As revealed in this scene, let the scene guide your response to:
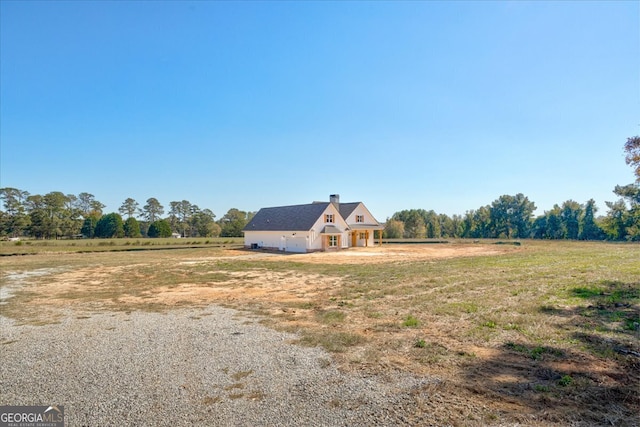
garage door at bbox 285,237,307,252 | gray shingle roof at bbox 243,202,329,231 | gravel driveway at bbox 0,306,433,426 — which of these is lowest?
gravel driveway at bbox 0,306,433,426

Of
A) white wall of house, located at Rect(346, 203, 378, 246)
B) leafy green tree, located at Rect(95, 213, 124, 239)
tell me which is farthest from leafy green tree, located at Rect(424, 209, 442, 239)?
leafy green tree, located at Rect(95, 213, 124, 239)

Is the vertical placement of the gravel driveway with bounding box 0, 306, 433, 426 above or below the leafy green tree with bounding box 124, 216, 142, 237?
below

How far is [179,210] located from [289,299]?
77023 millimetres

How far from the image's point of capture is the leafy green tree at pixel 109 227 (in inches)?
2256

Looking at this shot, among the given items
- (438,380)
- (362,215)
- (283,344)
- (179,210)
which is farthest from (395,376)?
(179,210)

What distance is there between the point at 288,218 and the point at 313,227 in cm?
478

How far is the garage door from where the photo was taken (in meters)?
30.4

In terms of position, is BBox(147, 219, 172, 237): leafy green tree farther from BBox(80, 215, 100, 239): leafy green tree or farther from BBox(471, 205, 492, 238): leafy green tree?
BBox(471, 205, 492, 238): leafy green tree

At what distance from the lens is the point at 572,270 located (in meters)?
13.9

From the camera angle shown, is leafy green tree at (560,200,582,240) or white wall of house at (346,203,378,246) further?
leafy green tree at (560,200,582,240)

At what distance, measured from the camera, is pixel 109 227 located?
57.2m

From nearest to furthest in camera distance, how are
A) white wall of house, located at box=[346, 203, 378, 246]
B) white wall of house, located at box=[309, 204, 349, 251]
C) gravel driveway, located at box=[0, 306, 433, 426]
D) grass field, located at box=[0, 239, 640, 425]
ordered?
gravel driveway, located at box=[0, 306, 433, 426], grass field, located at box=[0, 239, 640, 425], white wall of house, located at box=[309, 204, 349, 251], white wall of house, located at box=[346, 203, 378, 246]

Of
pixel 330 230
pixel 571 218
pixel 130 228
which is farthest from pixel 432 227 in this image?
pixel 130 228

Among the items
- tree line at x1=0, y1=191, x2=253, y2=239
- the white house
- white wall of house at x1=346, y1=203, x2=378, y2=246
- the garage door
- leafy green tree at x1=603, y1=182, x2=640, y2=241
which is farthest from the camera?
tree line at x1=0, y1=191, x2=253, y2=239
